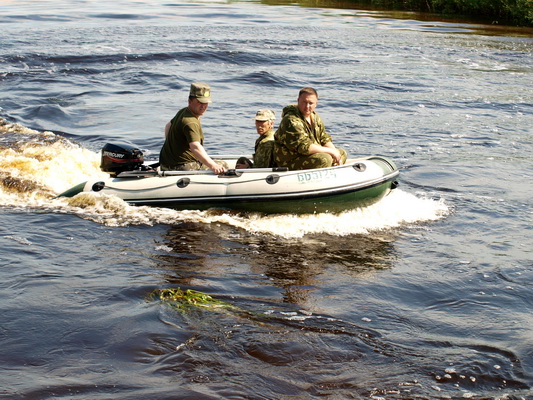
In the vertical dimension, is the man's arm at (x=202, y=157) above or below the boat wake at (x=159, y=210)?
above

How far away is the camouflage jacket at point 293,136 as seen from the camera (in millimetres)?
8695

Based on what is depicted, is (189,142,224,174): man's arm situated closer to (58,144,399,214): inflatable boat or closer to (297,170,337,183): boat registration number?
(58,144,399,214): inflatable boat

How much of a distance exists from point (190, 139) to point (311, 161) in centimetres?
151

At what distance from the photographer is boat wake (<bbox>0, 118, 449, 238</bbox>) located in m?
8.90

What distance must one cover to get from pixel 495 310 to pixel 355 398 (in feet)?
7.43

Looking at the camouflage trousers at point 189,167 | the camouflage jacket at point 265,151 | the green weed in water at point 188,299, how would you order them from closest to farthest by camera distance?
the green weed in water at point 188,299 < the camouflage jacket at point 265,151 < the camouflage trousers at point 189,167

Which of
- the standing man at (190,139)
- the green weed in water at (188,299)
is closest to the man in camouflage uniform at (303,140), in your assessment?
the standing man at (190,139)

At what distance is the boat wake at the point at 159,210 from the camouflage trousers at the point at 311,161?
614 millimetres

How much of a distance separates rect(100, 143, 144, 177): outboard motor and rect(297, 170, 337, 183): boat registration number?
215cm

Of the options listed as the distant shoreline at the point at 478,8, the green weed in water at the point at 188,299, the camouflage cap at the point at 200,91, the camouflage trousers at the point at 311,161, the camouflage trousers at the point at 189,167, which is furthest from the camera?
the distant shoreline at the point at 478,8

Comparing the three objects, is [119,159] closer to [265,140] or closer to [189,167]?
[189,167]

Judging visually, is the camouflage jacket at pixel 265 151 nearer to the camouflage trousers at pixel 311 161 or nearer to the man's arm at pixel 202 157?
the camouflage trousers at pixel 311 161

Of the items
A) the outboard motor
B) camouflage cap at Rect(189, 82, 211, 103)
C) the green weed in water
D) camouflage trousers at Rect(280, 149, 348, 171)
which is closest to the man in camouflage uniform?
camouflage trousers at Rect(280, 149, 348, 171)

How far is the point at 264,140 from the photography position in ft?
30.0
